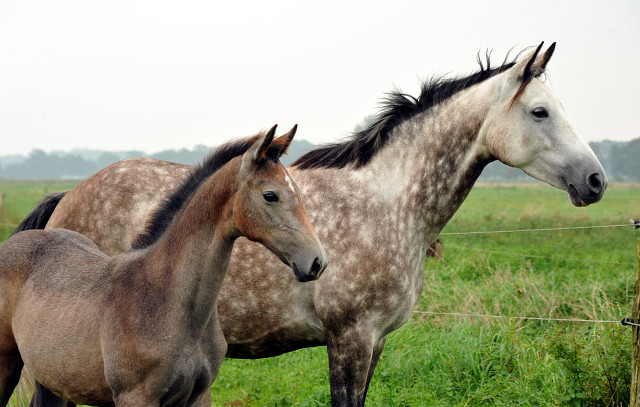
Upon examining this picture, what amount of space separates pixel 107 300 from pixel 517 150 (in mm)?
2664

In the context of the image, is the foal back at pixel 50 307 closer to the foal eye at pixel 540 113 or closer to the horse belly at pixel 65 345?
the horse belly at pixel 65 345

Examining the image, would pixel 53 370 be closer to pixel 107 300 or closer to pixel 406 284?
pixel 107 300

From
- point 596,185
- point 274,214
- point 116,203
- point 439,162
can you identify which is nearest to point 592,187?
point 596,185

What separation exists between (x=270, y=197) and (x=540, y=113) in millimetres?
1914

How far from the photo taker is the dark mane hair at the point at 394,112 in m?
4.12

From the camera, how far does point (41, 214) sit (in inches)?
201

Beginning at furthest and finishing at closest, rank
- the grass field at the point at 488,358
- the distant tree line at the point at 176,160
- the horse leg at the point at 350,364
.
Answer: the distant tree line at the point at 176,160 → the grass field at the point at 488,358 → the horse leg at the point at 350,364

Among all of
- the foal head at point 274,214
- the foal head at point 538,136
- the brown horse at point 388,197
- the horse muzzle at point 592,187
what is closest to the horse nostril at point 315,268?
the foal head at point 274,214

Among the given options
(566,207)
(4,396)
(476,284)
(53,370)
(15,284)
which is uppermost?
(15,284)

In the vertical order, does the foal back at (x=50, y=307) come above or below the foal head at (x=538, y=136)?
below

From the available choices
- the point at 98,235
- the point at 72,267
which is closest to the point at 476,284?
the point at 98,235

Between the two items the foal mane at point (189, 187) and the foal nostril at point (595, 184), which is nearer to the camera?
the foal mane at point (189, 187)

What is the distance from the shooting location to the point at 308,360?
6613mm

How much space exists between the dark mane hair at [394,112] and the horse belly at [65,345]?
6.54ft
